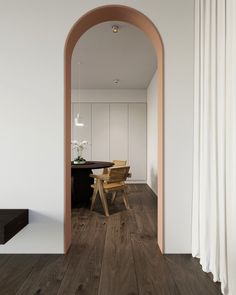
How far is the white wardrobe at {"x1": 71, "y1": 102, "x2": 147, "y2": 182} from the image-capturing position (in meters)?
6.27

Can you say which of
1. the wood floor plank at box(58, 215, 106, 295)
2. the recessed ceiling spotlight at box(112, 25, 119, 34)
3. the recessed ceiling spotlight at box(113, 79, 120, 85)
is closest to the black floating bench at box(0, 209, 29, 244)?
the wood floor plank at box(58, 215, 106, 295)

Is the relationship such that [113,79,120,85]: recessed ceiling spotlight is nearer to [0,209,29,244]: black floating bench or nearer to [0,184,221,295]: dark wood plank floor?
[0,184,221,295]: dark wood plank floor

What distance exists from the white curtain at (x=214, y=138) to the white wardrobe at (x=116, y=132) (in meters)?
4.21

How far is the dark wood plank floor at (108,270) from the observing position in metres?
1.63

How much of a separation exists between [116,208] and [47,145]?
2.17 meters

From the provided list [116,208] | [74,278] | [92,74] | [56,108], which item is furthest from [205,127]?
[92,74]

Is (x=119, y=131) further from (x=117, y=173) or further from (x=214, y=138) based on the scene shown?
(x=214, y=138)

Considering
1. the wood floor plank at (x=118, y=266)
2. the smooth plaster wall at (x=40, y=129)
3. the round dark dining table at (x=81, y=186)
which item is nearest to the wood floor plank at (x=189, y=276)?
the smooth plaster wall at (x=40, y=129)

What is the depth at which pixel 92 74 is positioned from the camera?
5.09 meters

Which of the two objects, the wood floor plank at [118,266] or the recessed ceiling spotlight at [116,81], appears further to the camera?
the recessed ceiling spotlight at [116,81]

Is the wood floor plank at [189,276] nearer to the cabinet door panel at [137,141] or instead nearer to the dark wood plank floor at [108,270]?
the dark wood plank floor at [108,270]

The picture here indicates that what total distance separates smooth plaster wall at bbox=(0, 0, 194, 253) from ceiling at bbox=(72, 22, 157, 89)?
1.13 meters

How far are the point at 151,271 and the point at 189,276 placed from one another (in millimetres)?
306

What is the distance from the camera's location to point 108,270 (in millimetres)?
1873
